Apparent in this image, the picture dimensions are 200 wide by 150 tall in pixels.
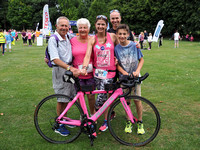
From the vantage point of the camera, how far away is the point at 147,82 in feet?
24.9

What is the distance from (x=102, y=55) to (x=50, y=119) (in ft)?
4.82

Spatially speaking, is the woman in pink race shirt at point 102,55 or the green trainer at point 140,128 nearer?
the woman in pink race shirt at point 102,55

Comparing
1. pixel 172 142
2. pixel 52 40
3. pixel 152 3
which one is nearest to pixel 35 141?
pixel 52 40

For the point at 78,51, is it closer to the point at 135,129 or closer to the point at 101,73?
the point at 101,73

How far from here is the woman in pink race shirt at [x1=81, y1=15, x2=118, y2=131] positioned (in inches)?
139

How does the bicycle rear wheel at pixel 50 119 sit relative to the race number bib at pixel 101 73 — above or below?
below

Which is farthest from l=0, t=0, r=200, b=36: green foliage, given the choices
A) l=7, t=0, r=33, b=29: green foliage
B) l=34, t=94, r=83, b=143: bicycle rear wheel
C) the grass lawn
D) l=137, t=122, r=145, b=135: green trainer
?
l=34, t=94, r=83, b=143: bicycle rear wheel

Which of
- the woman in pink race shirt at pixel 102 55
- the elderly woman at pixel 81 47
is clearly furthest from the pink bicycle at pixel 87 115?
the elderly woman at pixel 81 47

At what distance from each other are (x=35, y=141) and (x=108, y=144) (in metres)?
1.27

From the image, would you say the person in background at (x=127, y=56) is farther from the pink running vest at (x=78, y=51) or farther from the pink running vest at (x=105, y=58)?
the pink running vest at (x=78, y=51)

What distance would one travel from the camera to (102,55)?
11.8ft

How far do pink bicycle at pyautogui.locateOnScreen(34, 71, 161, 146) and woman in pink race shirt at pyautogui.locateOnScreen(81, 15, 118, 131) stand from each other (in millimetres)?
252

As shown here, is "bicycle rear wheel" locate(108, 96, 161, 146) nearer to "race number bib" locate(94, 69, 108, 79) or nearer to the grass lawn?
the grass lawn

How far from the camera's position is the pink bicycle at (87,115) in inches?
135
